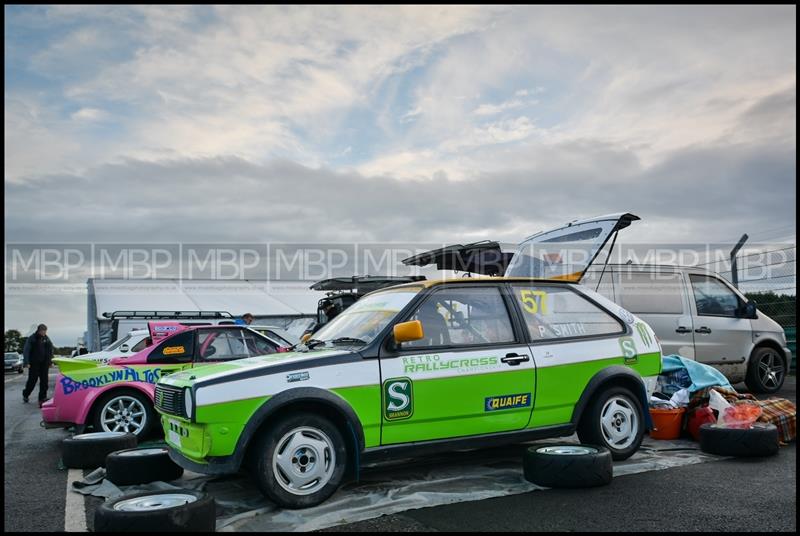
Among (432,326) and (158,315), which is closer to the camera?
(432,326)

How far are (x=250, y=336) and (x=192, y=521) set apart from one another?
18.8 feet

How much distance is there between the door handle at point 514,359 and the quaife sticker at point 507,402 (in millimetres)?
266

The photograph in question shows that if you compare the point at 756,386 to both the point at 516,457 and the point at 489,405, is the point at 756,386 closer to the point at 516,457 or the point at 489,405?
the point at 516,457

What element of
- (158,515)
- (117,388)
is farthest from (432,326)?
(117,388)

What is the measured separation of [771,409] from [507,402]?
10.6 ft

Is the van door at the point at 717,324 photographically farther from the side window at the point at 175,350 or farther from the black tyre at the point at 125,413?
the black tyre at the point at 125,413

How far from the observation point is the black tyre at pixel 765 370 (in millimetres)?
10328

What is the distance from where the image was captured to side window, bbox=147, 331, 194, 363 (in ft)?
28.5

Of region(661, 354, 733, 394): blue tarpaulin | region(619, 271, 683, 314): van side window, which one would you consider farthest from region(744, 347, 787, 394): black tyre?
region(661, 354, 733, 394): blue tarpaulin

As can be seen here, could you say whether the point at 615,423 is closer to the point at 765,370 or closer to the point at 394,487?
the point at 394,487

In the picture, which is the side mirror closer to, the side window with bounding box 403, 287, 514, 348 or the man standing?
the side window with bounding box 403, 287, 514, 348

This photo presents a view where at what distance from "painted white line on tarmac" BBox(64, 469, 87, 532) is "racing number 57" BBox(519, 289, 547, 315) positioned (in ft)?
12.6

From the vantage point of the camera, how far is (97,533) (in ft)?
12.4

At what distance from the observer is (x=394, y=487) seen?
5.12m
